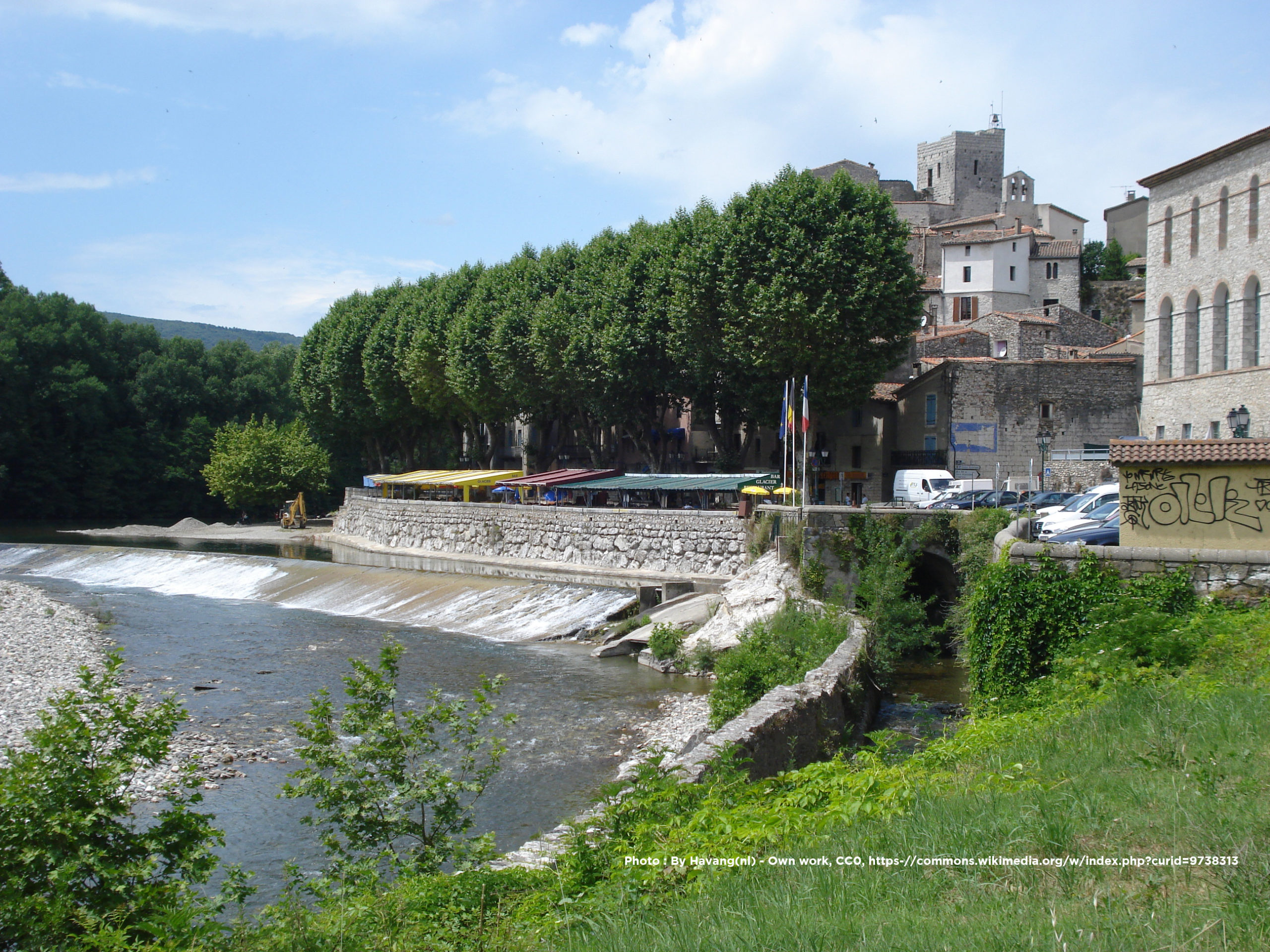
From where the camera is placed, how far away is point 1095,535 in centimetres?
1900

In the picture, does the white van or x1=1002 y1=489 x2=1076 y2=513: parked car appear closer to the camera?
x1=1002 y1=489 x2=1076 y2=513: parked car

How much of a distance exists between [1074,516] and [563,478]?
25.8 metres

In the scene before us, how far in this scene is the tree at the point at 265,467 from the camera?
217 ft

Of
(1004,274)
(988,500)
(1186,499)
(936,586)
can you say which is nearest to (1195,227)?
(988,500)

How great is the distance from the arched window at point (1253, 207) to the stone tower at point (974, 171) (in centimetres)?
6975

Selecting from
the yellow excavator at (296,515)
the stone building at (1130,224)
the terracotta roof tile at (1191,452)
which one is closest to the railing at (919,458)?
the terracotta roof tile at (1191,452)

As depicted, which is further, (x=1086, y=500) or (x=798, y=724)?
(x=1086, y=500)

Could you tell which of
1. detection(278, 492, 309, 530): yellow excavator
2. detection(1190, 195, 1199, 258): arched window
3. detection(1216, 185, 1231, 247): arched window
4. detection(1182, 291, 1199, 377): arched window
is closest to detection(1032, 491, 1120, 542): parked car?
detection(1182, 291, 1199, 377): arched window

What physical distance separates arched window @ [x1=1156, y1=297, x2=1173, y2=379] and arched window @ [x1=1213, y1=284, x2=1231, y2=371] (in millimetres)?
2264

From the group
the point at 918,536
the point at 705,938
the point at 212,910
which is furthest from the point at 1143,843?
the point at 918,536

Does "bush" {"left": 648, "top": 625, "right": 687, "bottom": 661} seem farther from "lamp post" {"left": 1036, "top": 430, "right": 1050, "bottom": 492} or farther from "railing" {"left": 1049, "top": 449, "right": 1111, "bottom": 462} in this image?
"railing" {"left": 1049, "top": 449, "right": 1111, "bottom": 462}

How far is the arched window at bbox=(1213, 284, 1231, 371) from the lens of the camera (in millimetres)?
34250

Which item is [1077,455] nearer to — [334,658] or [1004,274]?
[1004,274]

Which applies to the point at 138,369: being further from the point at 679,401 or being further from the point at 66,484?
the point at 679,401
